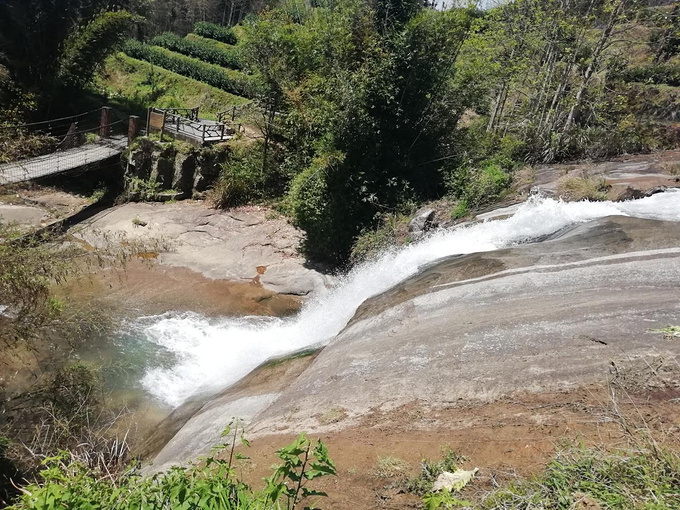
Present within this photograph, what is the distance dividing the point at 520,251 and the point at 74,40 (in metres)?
20.0

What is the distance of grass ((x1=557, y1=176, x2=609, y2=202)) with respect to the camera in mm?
10078

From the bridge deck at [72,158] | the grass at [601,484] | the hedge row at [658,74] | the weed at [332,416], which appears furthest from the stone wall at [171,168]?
the hedge row at [658,74]

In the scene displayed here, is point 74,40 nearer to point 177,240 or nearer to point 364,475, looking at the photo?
point 177,240

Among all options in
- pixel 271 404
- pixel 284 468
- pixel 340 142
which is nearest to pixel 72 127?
pixel 340 142

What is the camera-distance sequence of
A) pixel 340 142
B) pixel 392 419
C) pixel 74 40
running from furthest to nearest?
pixel 74 40, pixel 340 142, pixel 392 419

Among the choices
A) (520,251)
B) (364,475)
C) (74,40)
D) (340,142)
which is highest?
(74,40)

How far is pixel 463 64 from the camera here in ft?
43.1

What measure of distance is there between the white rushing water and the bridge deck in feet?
25.2

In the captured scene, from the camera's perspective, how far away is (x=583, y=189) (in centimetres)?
1027

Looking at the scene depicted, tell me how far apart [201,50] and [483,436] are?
29.0 m

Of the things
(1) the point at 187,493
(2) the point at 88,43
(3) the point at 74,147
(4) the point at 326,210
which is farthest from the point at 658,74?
(2) the point at 88,43

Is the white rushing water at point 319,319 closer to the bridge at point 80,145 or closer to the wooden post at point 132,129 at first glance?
the bridge at point 80,145

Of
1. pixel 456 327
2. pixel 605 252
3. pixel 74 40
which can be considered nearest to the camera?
pixel 456 327

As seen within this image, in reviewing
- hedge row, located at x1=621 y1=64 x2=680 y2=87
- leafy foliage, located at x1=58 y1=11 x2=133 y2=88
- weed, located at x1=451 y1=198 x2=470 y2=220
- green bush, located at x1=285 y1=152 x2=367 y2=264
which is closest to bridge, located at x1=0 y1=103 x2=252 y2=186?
leafy foliage, located at x1=58 y1=11 x2=133 y2=88
